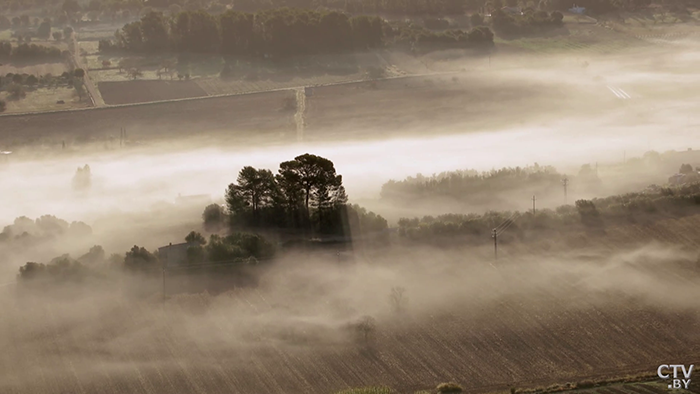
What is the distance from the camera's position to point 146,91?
2393 inches

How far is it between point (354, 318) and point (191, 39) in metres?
41.6

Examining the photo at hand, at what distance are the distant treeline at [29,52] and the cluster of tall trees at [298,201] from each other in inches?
1279

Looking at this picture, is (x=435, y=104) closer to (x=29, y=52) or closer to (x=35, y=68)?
(x=35, y=68)

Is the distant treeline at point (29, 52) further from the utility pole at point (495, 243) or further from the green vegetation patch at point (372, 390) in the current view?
the green vegetation patch at point (372, 390)

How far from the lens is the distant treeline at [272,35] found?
68.4 meters

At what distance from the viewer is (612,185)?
42.0 meters

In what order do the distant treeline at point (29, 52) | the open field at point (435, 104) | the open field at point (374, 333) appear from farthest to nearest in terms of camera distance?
the distant treeline at point (29, 52), the open field at point (435, 104), the open field at point (374, 333)

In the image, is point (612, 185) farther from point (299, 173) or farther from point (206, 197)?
point (206, 197)

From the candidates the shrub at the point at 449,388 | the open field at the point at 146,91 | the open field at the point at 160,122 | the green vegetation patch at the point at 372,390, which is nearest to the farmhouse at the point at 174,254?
the green vegetation patch at the point at 372,390

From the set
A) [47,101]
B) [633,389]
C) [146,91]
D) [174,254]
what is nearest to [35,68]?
[47,101]

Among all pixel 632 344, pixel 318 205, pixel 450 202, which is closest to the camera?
pixel 632 344

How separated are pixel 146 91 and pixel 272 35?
1044 cm

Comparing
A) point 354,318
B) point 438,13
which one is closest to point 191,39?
point 438,13

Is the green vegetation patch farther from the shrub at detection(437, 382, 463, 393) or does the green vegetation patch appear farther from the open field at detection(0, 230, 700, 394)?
the shrub at detection(437, 382, 463, 393)
